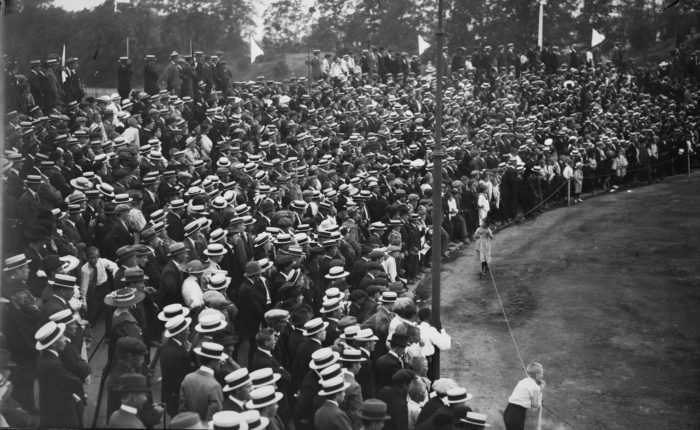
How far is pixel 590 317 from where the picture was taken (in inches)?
710

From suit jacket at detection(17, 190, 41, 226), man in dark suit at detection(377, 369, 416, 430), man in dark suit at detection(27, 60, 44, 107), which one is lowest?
man in dark suit at detection(377, 369, 416, 430)

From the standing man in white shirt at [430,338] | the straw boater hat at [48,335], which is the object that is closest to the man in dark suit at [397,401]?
the standing man in white shirt at [430,338]

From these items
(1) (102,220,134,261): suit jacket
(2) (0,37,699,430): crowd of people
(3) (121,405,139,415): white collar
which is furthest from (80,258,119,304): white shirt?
(3) (121,405,139,415): white collar

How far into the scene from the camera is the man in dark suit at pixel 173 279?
10.9 metres

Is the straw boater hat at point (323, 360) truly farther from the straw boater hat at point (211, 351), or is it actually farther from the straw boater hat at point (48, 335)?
the straw boater hat at point (48, 335)

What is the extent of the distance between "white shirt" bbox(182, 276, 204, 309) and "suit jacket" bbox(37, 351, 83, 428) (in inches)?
94.6

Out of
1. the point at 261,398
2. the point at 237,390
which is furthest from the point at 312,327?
the point at 261,398

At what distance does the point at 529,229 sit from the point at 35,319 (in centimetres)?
1838

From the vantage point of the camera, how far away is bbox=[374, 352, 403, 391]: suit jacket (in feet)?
33.5

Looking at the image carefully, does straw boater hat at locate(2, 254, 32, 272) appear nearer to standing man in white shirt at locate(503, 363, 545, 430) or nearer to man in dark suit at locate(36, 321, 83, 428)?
man in dark suit at locate(36, 321, 83, 428)

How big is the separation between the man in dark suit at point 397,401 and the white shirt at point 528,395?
2.35 meters

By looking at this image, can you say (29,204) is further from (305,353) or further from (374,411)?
(374,411)

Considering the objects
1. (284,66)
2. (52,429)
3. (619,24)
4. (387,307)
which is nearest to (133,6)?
(284,66)

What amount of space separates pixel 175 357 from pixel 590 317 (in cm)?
1170
